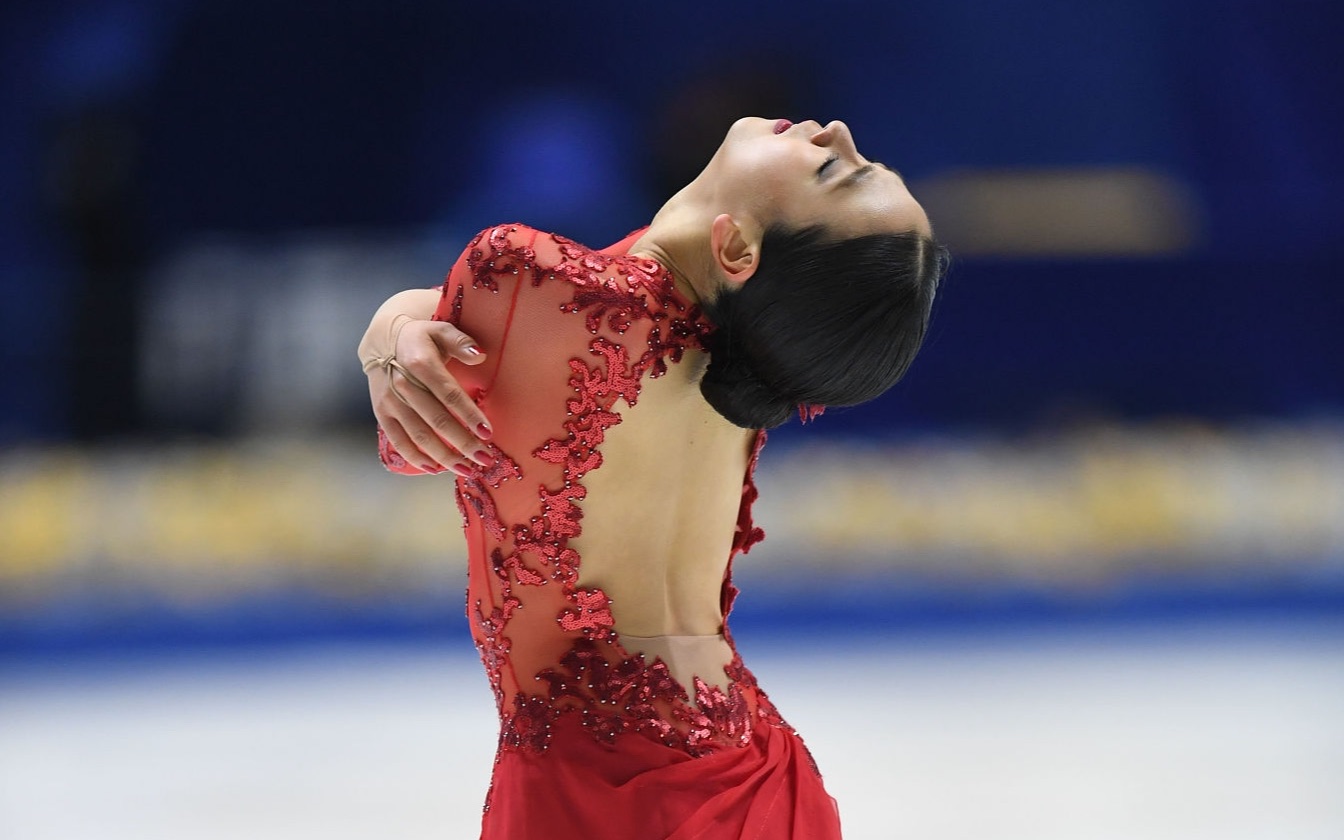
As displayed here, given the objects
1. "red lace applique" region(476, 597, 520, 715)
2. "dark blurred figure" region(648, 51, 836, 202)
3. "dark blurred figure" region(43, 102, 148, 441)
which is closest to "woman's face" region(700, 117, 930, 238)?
"red lace applique" region(476, 597, 520, 715)

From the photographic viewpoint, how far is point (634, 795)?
1.38 m

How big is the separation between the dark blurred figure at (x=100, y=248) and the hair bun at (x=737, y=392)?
4.55 m

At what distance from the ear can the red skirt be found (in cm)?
52

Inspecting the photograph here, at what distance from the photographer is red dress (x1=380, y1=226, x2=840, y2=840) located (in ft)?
4.27

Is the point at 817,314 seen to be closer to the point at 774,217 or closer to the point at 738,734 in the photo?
the point at 774,217

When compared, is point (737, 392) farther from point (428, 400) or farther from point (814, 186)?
point (428, 400)

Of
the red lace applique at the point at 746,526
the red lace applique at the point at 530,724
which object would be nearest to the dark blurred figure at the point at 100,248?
the red lace applique at the point at 746,526

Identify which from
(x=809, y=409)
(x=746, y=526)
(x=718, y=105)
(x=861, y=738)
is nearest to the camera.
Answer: (x=809, y=409)

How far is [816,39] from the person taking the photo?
18.0ft

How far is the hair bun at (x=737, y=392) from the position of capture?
140 cm

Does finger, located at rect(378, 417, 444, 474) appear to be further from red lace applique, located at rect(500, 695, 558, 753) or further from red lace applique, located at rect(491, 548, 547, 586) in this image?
red lace applique, located at rect(500, 695, 558, 753)

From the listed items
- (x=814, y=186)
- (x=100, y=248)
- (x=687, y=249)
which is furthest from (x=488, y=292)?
(x=100, y=248)

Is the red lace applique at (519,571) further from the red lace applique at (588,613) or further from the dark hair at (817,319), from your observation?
the dark hair at (817,319)

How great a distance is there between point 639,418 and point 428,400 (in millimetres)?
234
